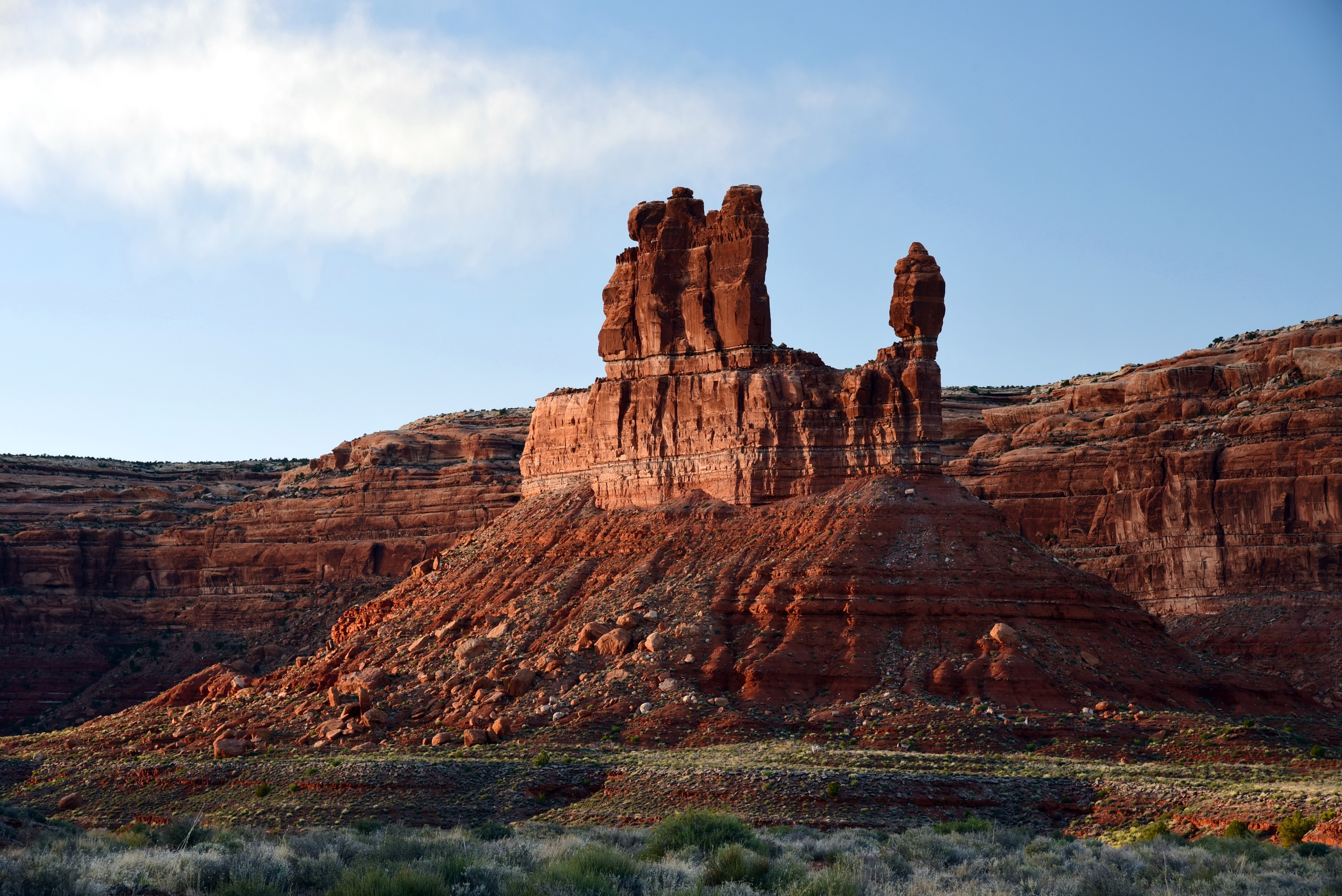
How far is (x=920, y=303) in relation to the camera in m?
69.7

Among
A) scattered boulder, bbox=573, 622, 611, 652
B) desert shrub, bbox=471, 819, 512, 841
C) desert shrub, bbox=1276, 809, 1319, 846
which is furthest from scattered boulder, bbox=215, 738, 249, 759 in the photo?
desert shrub, bbox=1276, 809, 1319, 846

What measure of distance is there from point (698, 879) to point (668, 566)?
1416 inches

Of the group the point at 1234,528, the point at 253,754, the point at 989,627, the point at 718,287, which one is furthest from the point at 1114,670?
the point at 1234,528

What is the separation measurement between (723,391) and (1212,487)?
37342 millimetres

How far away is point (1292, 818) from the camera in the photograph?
45.9m

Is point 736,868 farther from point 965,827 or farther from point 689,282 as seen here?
point 689,282

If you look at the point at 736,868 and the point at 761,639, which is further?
the point at 761,639

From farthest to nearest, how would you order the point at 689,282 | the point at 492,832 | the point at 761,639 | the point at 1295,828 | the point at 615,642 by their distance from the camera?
the point at 689,282 → the point at 615,642 → the point at 761,639 → the point at 492,832 → the point at 1295,828

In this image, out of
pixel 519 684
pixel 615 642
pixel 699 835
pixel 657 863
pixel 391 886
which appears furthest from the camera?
pixel 615 642

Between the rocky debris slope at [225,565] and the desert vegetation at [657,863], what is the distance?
57016mm

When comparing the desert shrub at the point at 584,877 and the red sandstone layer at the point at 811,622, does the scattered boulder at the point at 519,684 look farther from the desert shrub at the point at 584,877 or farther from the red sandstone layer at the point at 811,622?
the desert shrub at the point at 584,877

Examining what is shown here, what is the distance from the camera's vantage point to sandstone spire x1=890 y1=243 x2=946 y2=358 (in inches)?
2744

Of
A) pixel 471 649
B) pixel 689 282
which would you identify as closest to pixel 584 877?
pixel 471 649

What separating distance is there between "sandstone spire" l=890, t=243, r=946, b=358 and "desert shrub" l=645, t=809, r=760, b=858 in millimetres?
29678
